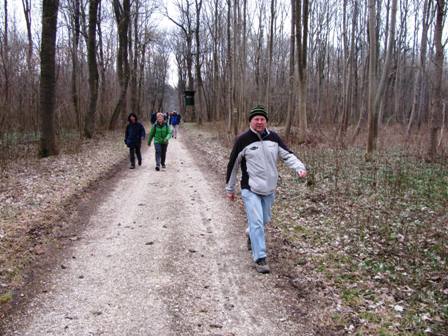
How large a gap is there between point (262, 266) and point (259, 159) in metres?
1.45

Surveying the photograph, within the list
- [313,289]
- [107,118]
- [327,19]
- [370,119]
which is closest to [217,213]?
[313,289]

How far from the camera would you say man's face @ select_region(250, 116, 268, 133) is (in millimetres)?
5285

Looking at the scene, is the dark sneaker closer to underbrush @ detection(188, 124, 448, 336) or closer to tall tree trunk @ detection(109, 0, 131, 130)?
underbrush @ detection(188, 124, 448, 336)

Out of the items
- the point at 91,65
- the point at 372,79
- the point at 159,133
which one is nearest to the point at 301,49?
the point at 372,79

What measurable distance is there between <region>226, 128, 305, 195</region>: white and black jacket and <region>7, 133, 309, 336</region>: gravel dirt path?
1.16 metres

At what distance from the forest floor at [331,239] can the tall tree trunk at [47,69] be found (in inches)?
73.9

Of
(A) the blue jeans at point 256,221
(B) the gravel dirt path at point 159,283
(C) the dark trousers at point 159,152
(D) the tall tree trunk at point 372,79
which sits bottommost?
(B) the gravel dirt path at point 159,283

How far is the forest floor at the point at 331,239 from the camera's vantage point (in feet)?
14.1

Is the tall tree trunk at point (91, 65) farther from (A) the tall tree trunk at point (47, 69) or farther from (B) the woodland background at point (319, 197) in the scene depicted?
(A) the tall tree trunk at point (47, 69)

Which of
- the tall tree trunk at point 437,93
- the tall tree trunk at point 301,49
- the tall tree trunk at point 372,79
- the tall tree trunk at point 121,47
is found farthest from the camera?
the tall tree trunk at point 121,47

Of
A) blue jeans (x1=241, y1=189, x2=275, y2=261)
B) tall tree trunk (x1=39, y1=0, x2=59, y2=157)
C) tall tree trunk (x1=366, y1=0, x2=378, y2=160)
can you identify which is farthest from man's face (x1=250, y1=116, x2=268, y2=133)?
tall tree trunk (x1=39, y1=0, x2=59, y2=157)

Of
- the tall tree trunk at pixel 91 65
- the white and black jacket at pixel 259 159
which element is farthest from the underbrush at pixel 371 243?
the tall tree trunk at pixel 91 65

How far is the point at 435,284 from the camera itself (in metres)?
4.84

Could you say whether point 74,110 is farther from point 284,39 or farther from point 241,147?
point 284,39
